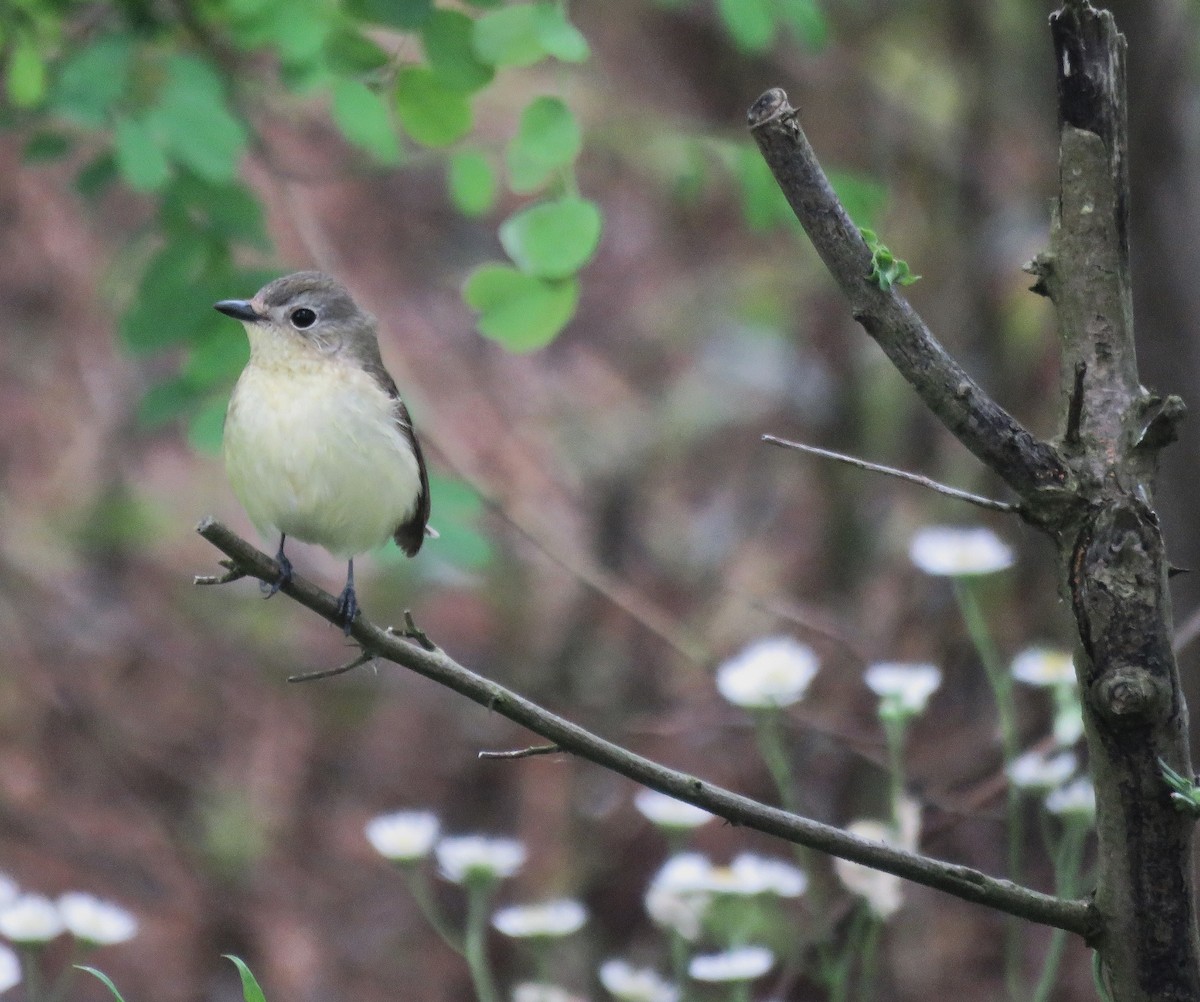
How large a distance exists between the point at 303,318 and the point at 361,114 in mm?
529

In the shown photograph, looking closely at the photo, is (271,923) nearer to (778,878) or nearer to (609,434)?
(609,434)

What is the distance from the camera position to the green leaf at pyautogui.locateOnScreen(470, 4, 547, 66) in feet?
9.75

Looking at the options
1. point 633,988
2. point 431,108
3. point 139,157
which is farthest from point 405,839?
point 139,157

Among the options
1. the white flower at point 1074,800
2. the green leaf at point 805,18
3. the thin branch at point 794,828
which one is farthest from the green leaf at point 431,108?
the white flower at point 1074,800

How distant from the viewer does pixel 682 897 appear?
2.94 meters

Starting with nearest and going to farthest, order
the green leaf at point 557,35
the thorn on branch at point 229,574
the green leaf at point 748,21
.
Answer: the thorn on branch at point 229,574, the green leaf at point 557,35, the green leaf at point 748,21

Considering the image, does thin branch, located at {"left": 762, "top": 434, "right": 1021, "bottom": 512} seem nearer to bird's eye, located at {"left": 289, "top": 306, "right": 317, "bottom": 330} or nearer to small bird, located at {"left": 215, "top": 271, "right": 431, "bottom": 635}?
small bird, located at {"left": 215, "top": 271, "right": 431, "bottom": 635}

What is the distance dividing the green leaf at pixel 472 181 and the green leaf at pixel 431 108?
0.54 m

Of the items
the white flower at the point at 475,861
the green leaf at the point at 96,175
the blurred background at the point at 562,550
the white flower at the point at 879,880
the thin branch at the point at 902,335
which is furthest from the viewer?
the blurred background at the point at 562,550

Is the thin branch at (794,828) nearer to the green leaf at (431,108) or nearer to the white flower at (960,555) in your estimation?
the white flower at (960,555)

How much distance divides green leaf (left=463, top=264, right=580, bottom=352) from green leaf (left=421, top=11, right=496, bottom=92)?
0.39 m

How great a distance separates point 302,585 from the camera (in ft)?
6.84

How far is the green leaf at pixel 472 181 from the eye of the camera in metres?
3.68

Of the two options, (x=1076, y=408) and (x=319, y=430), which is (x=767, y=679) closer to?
(x=319, y=430)
